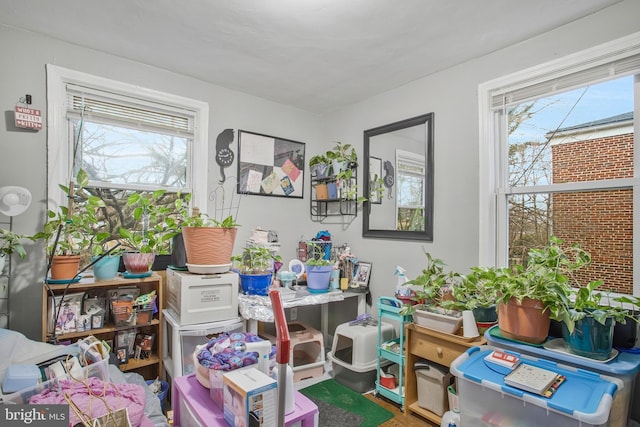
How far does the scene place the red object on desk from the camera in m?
0.90

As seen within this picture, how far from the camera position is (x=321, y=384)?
239 centimetres

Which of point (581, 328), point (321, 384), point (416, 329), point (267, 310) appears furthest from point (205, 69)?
point (581, 328)

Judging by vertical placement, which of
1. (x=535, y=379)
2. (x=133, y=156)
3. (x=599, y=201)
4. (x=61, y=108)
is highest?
(x=61, y=108)

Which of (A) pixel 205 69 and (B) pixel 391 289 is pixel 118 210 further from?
(B) pixel 391 289

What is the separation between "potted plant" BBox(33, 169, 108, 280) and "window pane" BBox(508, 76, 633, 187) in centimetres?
264

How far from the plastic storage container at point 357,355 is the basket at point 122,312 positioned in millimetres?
1405

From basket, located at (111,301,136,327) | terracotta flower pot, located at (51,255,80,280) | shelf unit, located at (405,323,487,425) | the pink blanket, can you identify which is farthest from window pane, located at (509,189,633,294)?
terracotta flower pot, located at (51,255,80,280)

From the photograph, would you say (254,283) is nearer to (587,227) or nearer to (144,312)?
(144,312)

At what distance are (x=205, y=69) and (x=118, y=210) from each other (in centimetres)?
121

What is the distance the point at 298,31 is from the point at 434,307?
183cm

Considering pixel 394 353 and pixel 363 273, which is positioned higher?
pixel 363 273

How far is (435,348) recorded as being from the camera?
190 centimetres

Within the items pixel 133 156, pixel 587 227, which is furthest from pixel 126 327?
pixel 587 227

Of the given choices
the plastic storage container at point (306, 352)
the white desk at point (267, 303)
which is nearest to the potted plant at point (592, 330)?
the white desk at point (267, 303)
